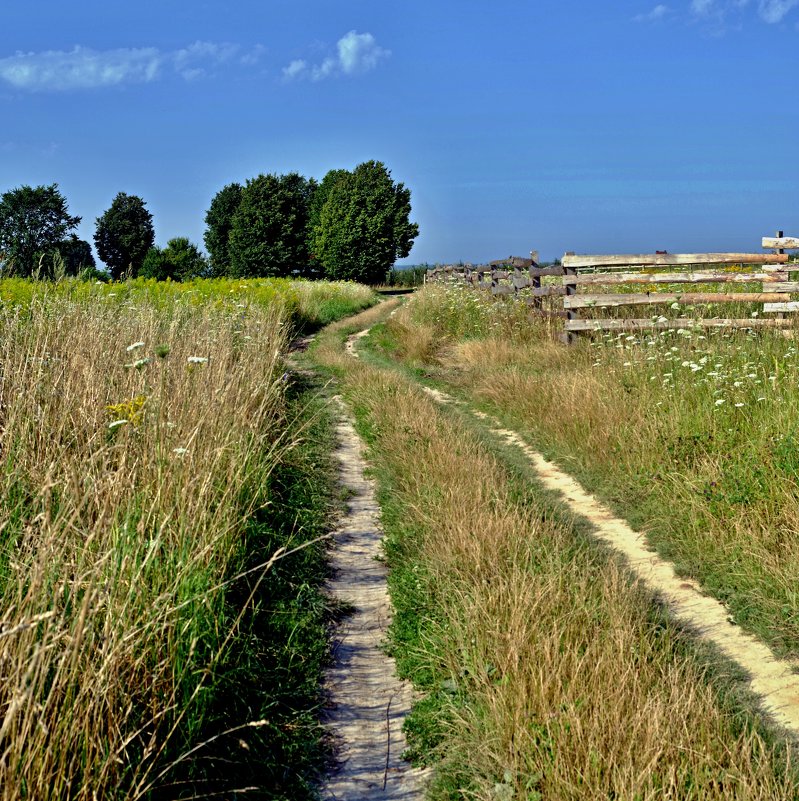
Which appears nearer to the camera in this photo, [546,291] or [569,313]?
[569,313]

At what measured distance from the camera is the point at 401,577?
538 centimetres

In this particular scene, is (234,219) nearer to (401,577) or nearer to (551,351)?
(551,351)

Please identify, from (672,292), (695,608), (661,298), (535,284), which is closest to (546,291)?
(535,284)

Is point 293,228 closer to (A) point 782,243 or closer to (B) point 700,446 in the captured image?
(A) point 782,243

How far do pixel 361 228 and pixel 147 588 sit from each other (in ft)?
175

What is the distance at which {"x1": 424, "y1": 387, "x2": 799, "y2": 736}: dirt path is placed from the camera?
3951 mm

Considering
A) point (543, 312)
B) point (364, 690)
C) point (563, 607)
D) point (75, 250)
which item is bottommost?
point (364, 690)

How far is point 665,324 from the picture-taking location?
39.0ft

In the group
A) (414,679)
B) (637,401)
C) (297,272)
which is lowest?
(414,679)

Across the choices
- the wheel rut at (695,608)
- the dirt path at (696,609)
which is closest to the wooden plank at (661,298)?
the wheel rut at (695,608)

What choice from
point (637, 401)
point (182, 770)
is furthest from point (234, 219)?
point (182, 770)

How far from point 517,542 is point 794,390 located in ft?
11.4

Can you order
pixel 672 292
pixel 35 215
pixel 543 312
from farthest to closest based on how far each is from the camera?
1. pixel 35 215
2. pixel 543 312
3. pixel 672 292

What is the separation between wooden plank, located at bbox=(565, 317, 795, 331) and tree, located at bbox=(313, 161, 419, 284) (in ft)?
142
